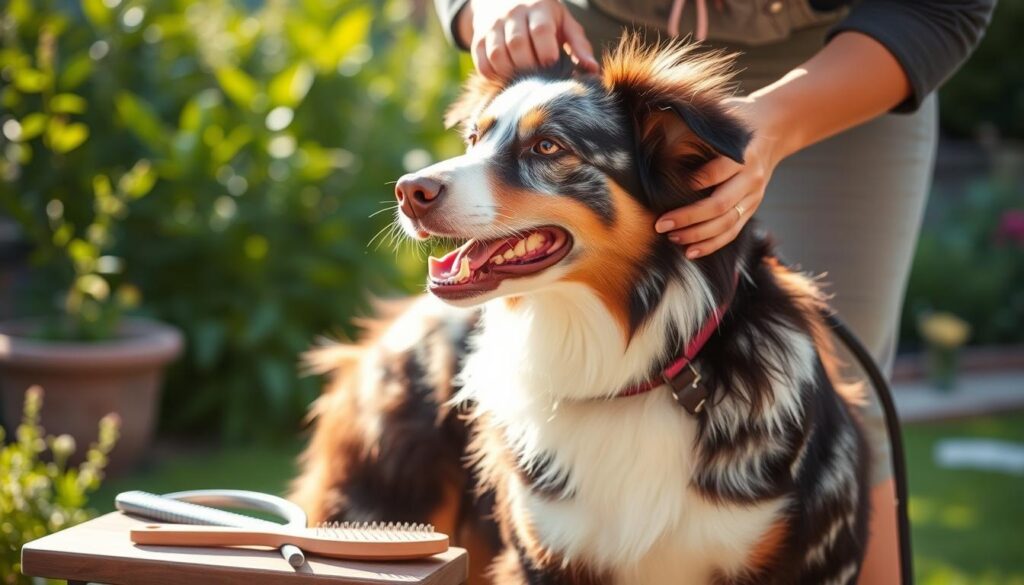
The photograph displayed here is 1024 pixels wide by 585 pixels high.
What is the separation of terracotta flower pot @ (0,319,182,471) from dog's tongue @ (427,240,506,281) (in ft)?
9.22

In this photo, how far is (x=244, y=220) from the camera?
5.23m

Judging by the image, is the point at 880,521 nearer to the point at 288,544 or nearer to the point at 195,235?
the point at 288,544

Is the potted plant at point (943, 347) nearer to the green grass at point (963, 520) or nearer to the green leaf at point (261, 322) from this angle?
the green grass at point (963, 520)

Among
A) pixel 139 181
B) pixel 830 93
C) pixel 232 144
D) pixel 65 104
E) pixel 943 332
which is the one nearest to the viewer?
pixel 830 93

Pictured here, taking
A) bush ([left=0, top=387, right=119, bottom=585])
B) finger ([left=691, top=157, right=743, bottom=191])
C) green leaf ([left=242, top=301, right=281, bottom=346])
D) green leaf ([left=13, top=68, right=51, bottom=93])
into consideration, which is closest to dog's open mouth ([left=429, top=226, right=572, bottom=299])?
finger ([left=691, top=157, right=743, bottom=191])

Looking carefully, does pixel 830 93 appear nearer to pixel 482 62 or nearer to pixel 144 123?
pixel 482 62

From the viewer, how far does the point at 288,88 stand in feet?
17.6

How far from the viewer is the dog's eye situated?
2.12 meters

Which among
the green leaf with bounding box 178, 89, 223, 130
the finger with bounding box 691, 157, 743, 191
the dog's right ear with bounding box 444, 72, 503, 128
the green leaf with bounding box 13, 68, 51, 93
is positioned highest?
the dog's right ear with bounding box 444, 72, 503, 128

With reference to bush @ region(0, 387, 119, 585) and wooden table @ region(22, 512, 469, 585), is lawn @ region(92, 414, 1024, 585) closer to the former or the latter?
bush @ region(0, 387, 119, 585)

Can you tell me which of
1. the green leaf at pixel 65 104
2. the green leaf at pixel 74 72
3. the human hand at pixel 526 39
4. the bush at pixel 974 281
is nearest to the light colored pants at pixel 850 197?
the human hand at pixel 526 39

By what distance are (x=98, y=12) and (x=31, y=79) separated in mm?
583

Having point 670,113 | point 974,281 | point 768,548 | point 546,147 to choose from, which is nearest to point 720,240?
point 670,113

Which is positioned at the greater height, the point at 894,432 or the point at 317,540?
the point at 317,540
